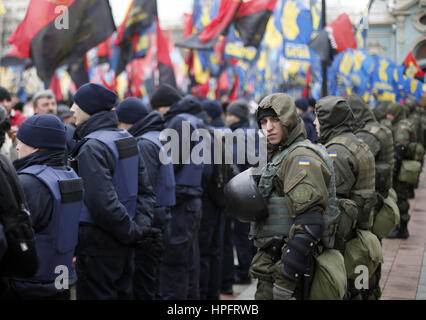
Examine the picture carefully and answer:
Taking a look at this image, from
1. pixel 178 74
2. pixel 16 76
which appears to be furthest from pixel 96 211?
pixel 178 74

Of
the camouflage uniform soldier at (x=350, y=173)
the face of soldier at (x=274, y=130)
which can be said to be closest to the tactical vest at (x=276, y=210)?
the face of soldier at (x=274, y=130)

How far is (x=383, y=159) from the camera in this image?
23.3 feet

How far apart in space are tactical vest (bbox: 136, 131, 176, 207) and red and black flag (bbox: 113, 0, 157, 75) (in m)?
4.88

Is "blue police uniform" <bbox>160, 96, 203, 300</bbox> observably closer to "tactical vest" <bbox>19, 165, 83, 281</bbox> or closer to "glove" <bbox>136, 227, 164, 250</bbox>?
"glove" <bbox>136, 227, 164, 250</bbox>

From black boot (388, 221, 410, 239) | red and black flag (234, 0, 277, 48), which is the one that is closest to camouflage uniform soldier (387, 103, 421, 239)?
black boot (388, 221, 410, 239)

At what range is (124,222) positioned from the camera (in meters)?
4.64

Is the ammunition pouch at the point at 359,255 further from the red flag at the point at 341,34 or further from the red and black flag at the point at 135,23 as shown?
the red flag at the point at 341,34

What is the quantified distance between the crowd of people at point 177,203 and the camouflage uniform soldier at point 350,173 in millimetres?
11

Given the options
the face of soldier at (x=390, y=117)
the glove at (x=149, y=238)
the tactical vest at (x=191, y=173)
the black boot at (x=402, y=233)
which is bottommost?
the black boot at (x=402, y=233)

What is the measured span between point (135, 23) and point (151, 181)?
17.7 feet

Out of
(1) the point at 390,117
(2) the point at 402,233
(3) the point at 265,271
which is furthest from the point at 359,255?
(1) the point at 390,117

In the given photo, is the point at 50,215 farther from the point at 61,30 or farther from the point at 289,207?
the point at 61,30

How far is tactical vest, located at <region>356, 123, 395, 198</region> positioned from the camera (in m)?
6.76

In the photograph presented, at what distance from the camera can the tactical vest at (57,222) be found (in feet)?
12.1
